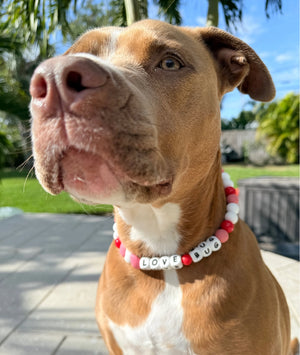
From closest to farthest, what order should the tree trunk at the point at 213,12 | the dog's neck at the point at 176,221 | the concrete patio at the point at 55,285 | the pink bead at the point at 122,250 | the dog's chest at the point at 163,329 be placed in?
the dog's chest at the point at 163,329, the dog's neck at the point at 176,221, the pink bead at the point at 122,250, the concrete patio at the point at 55,285, the tree trunk at the point at 213,12

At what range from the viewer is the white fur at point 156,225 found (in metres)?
1.69

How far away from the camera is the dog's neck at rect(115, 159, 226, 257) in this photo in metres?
1.68

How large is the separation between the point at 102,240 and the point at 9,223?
2169 mm

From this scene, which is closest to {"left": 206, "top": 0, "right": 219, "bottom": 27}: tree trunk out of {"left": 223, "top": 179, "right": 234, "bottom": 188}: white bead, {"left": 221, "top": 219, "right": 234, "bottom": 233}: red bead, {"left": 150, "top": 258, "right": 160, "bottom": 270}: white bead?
{"left": 223, "top": 179, "right": 234, "bottom": 188}: white bead

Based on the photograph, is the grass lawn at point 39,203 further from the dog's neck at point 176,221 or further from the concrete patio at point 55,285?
the dog's neck at point 176,221

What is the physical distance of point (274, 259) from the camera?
405 cm

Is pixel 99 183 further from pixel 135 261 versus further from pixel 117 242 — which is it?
pixel 117 242

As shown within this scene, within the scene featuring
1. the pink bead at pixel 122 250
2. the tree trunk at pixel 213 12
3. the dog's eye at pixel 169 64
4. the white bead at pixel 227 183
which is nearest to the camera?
the dog's eye at pixel 169 64

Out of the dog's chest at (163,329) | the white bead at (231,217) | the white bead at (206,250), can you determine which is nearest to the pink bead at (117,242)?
the dog's chest at (163,329)

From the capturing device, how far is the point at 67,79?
100 cm

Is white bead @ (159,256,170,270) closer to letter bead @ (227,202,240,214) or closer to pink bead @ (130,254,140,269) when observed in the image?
pink bead @ (130,254,140,269)

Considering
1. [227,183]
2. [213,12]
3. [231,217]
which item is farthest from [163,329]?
[213,12]

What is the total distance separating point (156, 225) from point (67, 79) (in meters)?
0.95

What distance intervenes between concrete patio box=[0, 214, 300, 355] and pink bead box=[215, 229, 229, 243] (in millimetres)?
1529
